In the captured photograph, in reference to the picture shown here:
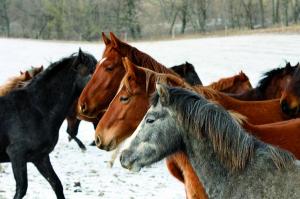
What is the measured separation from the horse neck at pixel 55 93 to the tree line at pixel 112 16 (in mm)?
46487

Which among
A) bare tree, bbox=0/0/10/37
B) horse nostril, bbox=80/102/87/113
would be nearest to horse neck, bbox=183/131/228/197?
horse nostril, bbox=80/102/87/113

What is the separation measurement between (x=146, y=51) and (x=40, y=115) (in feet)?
76.7

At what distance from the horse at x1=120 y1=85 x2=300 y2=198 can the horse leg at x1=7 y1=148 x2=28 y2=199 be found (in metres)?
3.29

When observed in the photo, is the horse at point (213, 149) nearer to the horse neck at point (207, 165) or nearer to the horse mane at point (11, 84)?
the horse neck at point (207, 165)

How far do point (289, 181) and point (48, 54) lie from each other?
2668 centimetres

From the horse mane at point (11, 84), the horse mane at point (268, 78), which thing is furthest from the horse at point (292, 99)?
the horse mane at point (11, 84)

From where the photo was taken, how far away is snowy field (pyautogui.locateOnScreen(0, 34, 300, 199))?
298 inches

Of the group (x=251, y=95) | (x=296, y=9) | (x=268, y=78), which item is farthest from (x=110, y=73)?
(x=296, y=9)

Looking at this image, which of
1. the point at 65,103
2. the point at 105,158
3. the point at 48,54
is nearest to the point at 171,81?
the point at 65,103

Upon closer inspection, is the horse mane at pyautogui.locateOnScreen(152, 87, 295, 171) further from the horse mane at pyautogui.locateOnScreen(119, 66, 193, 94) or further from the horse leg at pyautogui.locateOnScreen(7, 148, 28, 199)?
the horse leg at pyautogui.locateOnScreen(7, 148, 28, 199)

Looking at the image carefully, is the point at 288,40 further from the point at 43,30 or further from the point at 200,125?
the point at 43,30

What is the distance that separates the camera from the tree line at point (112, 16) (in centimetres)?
5531

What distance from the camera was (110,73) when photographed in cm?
488

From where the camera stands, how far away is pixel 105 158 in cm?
992
